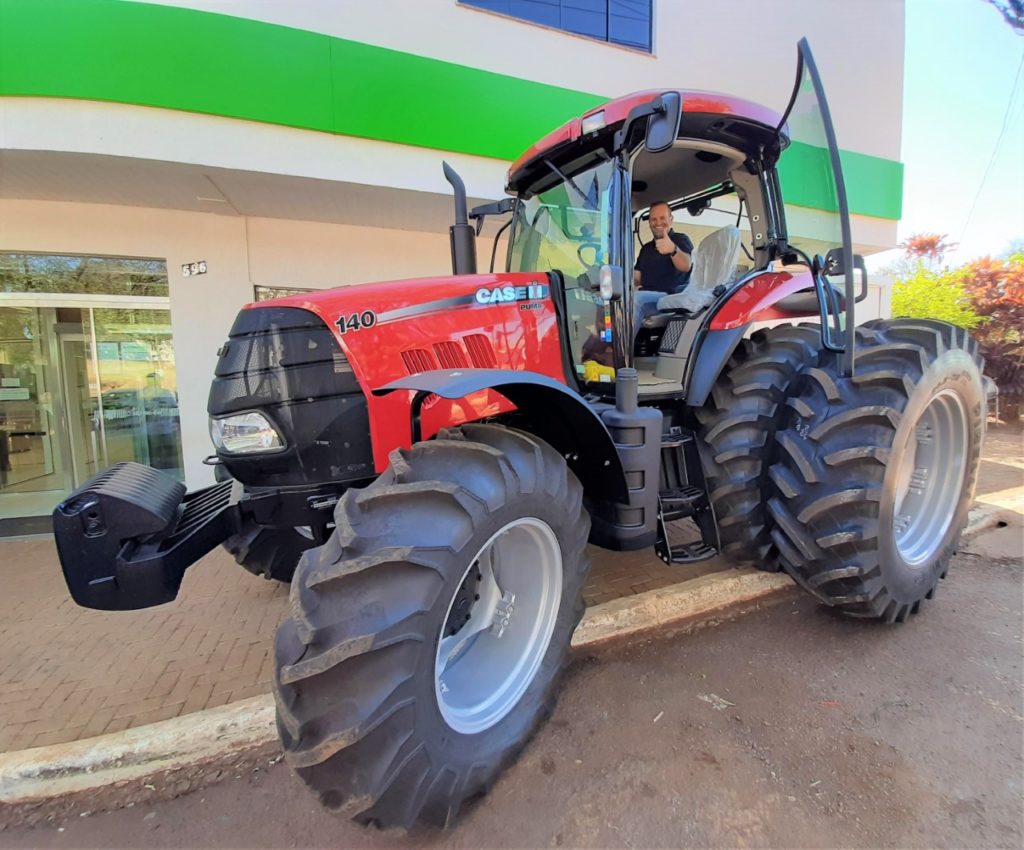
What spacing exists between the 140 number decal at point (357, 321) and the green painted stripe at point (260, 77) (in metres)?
3.76

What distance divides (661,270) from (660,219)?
13.8 inches

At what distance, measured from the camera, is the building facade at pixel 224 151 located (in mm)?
4512

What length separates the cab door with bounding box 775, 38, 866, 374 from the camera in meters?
2.56

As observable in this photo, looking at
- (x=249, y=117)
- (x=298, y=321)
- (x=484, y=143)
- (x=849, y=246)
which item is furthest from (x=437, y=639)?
(x=484, y=143)

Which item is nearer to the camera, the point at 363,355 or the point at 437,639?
the point at 437,639

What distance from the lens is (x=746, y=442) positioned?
2.87 meters

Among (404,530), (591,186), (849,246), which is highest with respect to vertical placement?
(591,186)

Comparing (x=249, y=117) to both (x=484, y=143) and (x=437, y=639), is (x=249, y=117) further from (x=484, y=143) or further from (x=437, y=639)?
(x=437, y=639)

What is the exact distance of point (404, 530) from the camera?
1.61 meters

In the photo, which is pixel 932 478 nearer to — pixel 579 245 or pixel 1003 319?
pixel 579 245

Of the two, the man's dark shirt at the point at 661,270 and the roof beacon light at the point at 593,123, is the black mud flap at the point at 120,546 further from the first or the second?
the man's dark shirt at the point at 661,270

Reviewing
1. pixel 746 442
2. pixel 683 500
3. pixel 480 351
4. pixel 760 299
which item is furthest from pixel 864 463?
pixel 480 351

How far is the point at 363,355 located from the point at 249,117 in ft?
12.8

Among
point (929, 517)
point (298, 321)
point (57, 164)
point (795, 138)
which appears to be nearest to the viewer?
point (298, 321)
